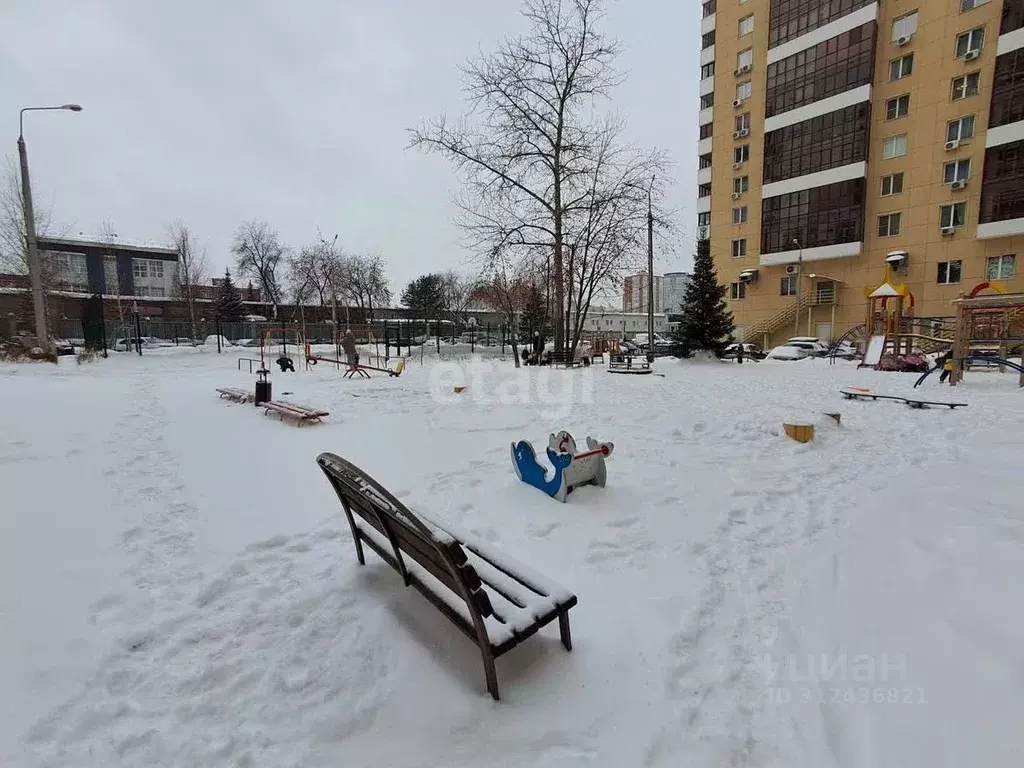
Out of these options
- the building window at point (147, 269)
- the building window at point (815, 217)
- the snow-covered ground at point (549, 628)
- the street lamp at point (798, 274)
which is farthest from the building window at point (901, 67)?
the building window at point (147, 269)

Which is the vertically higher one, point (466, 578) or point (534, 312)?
point (534, 312)

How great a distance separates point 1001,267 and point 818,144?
13.1 metres

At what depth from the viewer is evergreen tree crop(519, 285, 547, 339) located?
32.3 metres

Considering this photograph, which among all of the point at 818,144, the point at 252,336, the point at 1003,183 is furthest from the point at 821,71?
the point at 252,336

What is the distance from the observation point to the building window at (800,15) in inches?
1246

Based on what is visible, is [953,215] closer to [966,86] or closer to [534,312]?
[966,86]

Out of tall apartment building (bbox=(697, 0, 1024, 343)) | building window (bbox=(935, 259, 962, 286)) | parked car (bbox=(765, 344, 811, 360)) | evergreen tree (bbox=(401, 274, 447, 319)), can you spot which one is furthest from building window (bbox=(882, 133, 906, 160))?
Result: evergreen tree (bbox=(401, 274, 447, 319))

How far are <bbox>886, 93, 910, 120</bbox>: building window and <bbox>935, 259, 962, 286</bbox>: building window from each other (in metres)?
9.73

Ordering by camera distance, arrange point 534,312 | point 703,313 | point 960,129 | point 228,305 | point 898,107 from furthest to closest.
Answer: point 228,305
point 534,312
point 898,107
point 960,129
point 703,313

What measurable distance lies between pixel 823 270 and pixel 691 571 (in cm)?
3820

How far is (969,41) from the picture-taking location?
92.0ft

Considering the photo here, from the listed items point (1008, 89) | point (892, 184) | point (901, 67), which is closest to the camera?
point (1008, 89)

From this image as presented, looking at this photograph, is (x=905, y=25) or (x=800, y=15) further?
(x=800, y=15)

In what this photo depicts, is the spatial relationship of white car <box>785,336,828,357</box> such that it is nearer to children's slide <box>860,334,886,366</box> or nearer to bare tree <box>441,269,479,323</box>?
children's slide <box>860,334,886,366</box>
